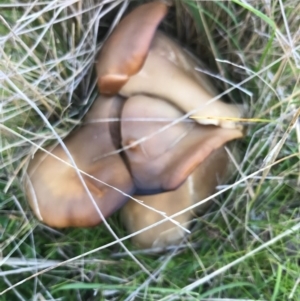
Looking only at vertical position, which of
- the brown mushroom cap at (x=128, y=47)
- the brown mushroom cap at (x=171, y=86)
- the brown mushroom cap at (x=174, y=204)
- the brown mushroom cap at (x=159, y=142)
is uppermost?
the brown mushroom cap at (x=128, y=47)

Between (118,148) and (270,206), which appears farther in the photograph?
(270,206)

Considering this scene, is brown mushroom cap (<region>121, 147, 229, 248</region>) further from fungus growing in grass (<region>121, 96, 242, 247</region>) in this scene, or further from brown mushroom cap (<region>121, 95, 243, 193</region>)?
brown mushroom cap (<region>121, 95, 243, 193</region>)

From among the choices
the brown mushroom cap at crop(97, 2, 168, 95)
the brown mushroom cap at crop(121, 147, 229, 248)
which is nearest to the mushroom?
the brown mushroom cap at crop(97, 2, 168, 95)

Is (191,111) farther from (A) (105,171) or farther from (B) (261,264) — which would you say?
(B) (261,264)

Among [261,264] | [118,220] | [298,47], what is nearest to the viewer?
[298,47]

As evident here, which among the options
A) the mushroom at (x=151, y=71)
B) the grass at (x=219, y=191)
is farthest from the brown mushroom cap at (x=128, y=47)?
the grass at (x=219, y=191)

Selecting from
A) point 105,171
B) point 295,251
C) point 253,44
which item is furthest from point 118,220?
point 253,44

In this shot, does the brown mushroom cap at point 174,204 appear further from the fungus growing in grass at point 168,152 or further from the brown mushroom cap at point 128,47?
the brown mushroom cap at point 128,47

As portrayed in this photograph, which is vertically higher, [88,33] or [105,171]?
[88,33]
